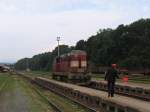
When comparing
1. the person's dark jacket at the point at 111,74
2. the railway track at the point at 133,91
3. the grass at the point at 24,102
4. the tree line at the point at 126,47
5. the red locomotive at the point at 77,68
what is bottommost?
the grass at the point at 24,102

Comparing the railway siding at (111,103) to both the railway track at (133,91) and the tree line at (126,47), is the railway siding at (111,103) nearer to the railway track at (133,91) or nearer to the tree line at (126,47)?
the railway track at (133,91)

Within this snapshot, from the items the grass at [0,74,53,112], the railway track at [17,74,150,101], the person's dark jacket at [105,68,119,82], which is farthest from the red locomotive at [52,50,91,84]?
the person's dark jacket at [105,68,119,82]

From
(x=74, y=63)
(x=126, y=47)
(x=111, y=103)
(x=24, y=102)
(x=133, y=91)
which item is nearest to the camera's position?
(x=111, y=103)

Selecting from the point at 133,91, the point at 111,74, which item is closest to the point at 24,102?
the point at 111,74

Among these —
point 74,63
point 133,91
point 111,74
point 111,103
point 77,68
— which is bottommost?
point 111,103

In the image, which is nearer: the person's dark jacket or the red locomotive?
the person's dark jacket

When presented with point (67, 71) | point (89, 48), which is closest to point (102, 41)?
point (89, 48)

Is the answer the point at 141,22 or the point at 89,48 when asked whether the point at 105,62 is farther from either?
the point at 89,48

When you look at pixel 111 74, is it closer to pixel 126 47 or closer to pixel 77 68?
pixel 77 68

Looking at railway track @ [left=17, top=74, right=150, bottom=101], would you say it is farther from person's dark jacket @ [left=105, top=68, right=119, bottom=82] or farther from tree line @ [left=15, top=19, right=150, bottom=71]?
tree line @ [left=15, top=19, right=150, bottom=71]

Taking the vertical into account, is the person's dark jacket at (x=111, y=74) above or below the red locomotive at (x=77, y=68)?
below

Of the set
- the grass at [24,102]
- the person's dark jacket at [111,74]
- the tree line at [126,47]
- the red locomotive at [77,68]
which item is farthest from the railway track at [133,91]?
the tree line at [126,47]

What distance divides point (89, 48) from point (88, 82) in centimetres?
9459

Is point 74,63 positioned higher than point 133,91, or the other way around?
point 74,63
